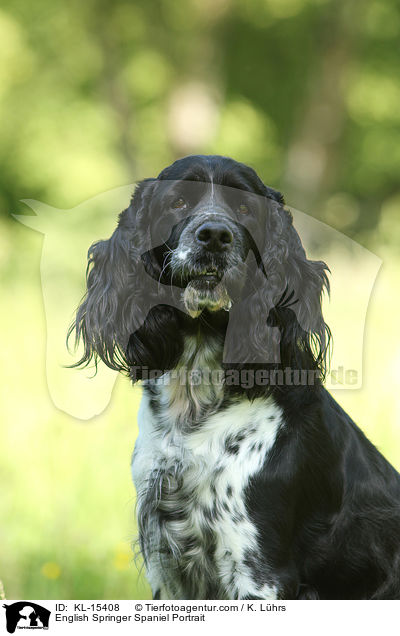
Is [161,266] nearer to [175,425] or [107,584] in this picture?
[175,425]

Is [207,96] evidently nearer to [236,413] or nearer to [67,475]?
[67,475]

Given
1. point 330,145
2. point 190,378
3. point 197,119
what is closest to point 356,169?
point 330,145

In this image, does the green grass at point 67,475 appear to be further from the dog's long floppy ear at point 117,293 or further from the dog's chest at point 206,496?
the dog's long floppy ear at point 117,293

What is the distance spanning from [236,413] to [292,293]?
64 cm

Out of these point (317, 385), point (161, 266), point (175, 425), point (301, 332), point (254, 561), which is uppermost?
point (161, 266)

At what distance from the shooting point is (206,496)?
9.78ft

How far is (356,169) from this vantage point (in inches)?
573

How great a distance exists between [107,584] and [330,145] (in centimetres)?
1037

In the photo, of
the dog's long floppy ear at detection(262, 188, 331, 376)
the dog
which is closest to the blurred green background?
the dog's long floppy ear at detection(262, 188, 331, 376)

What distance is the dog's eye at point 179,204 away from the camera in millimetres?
3184

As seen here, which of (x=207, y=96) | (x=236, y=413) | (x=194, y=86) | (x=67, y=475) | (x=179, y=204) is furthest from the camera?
(x=194, y=86)
